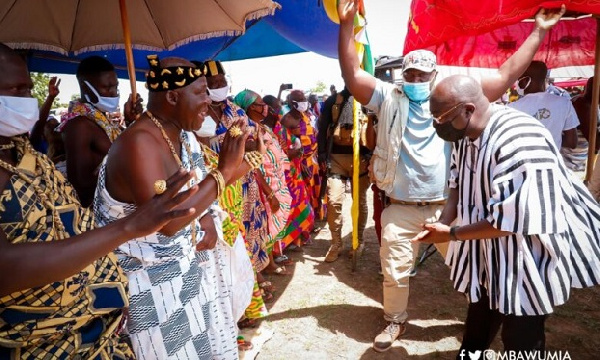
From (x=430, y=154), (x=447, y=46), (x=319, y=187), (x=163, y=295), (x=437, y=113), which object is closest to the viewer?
(x=163, y=295)

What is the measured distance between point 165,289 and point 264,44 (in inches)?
185

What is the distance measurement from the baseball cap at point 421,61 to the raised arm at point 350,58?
1.00ft

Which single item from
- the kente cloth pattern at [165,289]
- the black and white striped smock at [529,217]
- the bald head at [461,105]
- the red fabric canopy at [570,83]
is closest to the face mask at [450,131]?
the bald head at [461,105]

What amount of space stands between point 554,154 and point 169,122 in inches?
75.5

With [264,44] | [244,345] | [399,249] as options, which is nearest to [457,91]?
[399,249]

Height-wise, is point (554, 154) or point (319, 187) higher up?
point (554, 154)

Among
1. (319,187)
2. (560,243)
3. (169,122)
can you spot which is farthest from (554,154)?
(319,187)

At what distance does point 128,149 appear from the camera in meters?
1.58

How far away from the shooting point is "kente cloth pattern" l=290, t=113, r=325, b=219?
17.9 feet

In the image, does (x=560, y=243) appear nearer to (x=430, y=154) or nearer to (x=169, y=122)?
(x=430, y=154)

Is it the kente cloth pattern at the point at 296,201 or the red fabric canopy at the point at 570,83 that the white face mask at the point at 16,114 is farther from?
the red fabric canopy at the point at 570,83

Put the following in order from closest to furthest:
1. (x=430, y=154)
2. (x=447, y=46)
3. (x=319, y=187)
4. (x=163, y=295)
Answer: (x=163, y=295) → (x=430, y=154) → (x=447, y=46) → (x=319, y=187)

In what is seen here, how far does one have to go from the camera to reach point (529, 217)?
1.76 meters

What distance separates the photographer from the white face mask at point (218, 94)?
9.73 feet
